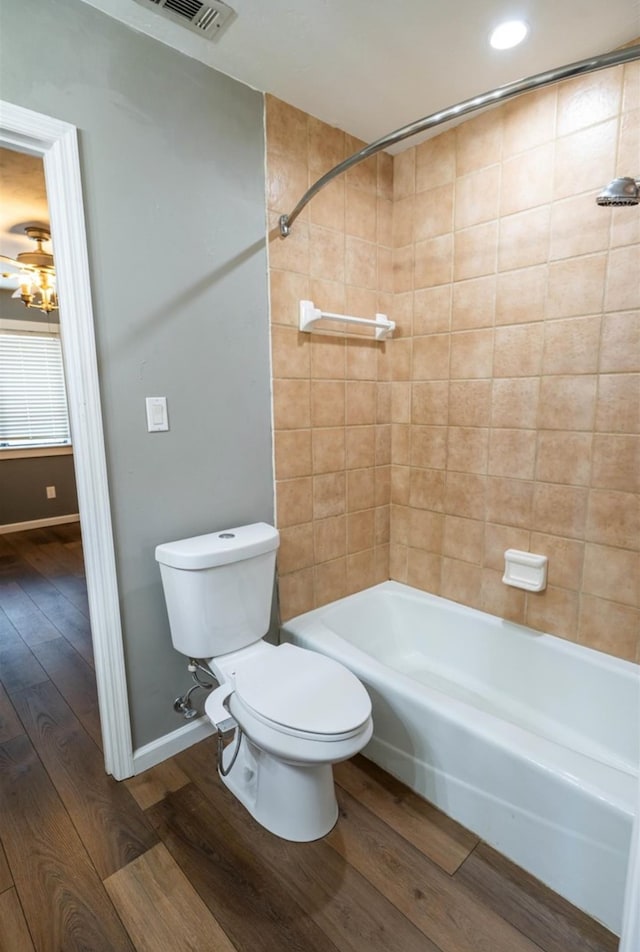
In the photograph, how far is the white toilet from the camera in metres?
1.22

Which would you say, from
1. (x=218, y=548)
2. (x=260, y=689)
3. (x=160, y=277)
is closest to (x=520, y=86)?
(x=160, y=277)

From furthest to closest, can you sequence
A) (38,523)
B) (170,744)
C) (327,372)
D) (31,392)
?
(38,523), (31,392), (327,372), (170,744)

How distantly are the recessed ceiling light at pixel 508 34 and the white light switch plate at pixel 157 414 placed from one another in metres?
1.48

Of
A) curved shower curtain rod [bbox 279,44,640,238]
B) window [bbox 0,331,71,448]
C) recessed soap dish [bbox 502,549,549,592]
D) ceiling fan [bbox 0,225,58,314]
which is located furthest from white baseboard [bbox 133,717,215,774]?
window [bbox 0,331,71,448]

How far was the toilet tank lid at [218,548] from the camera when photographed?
4.71 feet

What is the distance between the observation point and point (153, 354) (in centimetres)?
147

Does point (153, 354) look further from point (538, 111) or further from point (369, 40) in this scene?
point (538, 111)

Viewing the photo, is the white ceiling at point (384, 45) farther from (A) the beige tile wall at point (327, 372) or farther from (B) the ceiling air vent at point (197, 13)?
(A) the beige tile wall at point (327, 372)

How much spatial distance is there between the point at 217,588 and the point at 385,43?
1.76 m

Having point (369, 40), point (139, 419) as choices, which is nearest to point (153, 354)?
point (139, 419)

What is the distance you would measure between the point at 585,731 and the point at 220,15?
250 cm

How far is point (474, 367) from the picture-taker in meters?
1.86

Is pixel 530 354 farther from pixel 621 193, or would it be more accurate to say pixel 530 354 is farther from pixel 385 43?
pixel 385 43

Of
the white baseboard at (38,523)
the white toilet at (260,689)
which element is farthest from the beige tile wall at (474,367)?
the white baseboard at (38,523)
